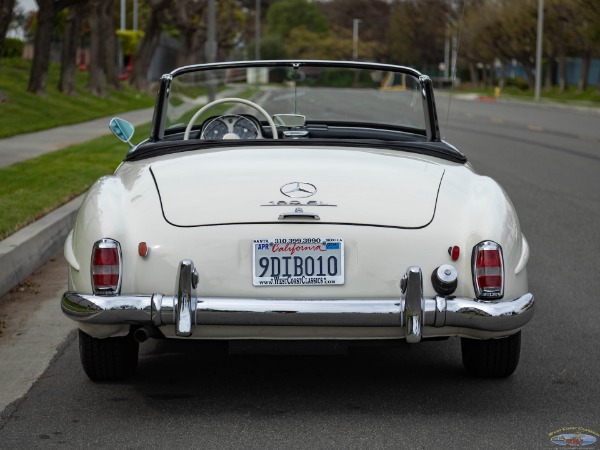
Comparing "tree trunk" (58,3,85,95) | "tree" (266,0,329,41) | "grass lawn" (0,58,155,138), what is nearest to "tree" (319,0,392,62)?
"tree" (266,0,329,41)

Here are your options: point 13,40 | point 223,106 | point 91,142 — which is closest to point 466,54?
point 13,40

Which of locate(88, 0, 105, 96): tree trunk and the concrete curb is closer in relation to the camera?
the concrete curb

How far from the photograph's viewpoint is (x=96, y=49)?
38.2m

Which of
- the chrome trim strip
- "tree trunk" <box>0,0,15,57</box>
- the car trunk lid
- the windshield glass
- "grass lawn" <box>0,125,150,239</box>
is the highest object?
"tree trunk" <box>0,0,15,57</box>

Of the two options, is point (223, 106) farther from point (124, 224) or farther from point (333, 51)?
point (333, 51)

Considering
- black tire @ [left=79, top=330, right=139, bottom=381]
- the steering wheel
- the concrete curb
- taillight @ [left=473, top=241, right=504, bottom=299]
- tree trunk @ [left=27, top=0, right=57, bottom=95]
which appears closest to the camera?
taillight @ [left=473, top=241, right=504, bottom=299]

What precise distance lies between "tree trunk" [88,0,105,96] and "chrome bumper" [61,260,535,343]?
32.8 meters

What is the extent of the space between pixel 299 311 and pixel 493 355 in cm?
116

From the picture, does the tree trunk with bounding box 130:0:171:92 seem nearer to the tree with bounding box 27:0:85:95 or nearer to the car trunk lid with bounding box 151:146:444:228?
the tree with bounding box 27:0:85:95

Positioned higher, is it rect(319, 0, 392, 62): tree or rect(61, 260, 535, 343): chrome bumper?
rect(319, 0, 392, 62): tree

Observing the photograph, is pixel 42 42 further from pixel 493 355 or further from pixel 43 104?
pixel 493 355

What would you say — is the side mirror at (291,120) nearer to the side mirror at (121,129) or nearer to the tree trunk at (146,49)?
the side mirror at (121,129)

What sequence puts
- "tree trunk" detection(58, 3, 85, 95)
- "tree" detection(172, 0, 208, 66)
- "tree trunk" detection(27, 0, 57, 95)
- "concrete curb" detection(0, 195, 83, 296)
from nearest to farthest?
"concrete curb" detection(0, 195, 83, 296) < "tree trunk" detection(27, 0, 57, 95) < "tree trunk" detection(58, 3, 85, 95) < "tree" detection(172, 0, 208, 66)

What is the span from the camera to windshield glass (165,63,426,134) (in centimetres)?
702
